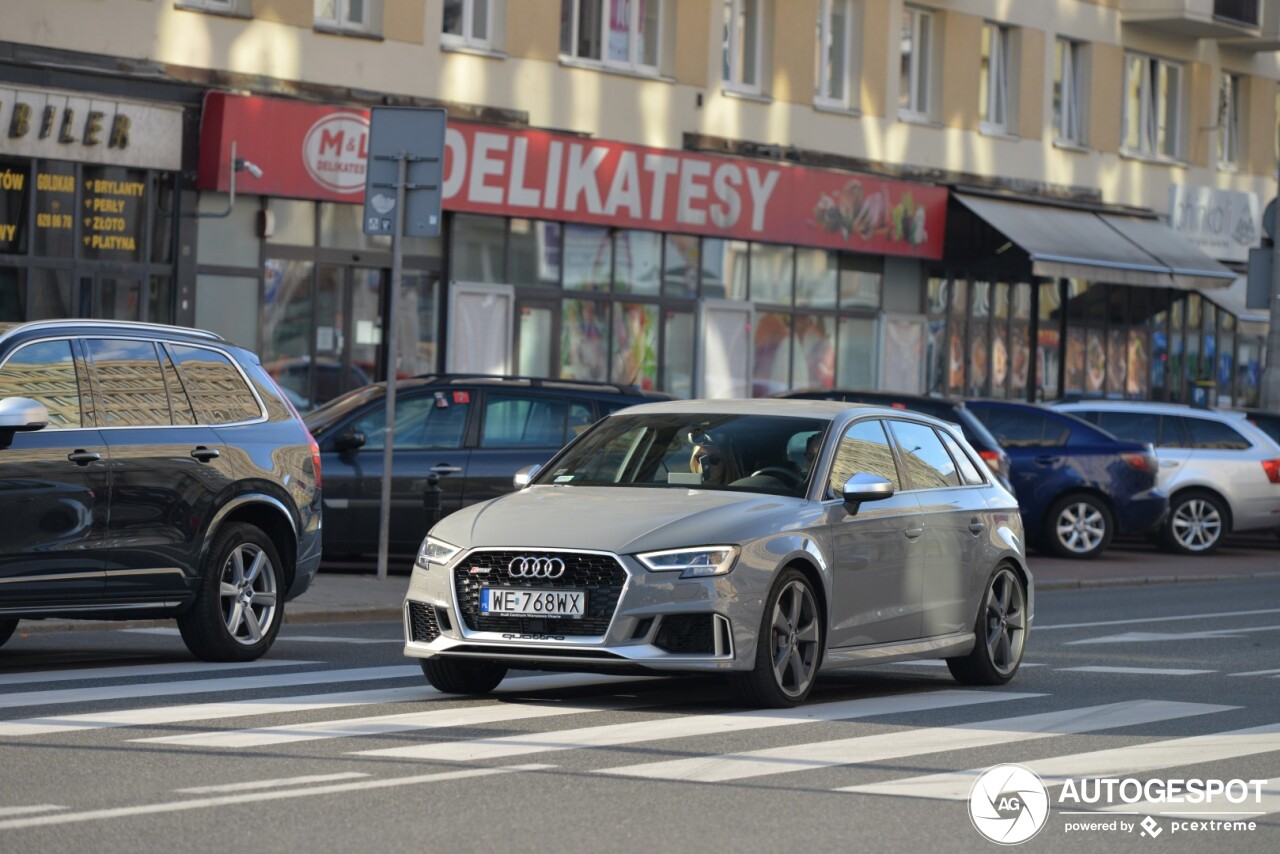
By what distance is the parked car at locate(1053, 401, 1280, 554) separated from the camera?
2798cm

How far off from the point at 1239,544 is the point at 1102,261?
7734mm

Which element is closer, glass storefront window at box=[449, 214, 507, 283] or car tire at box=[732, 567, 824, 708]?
car tire at box=[732, 567, 824, 708]

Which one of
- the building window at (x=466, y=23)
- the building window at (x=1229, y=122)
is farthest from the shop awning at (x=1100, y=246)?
the building window at (x=466, y=23)

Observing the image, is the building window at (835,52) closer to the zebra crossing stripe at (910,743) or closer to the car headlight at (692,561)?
the zebra crossing stripe at (910,743)

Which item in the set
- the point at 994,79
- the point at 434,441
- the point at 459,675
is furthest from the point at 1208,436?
the point at 459,675

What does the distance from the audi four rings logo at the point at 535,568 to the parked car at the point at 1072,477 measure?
16223 mm

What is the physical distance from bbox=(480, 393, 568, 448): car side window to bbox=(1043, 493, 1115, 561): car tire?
814cm

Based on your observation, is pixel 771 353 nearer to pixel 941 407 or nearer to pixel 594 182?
pixel 594 182

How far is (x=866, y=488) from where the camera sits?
11117 millimetres

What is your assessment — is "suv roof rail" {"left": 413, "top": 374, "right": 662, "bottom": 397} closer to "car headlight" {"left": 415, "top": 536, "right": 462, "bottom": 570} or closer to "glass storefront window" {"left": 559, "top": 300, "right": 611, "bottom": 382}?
"car headlight" {"left": 415, "top": 536, "right": 462, "bottom": 570}

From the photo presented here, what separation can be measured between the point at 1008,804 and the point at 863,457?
12.5ft

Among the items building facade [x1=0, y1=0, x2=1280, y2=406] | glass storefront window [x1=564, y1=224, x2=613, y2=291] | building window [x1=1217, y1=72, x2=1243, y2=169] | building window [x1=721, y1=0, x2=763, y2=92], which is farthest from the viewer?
building window [x1=1217, y1=72, x2=1243, y2=169]

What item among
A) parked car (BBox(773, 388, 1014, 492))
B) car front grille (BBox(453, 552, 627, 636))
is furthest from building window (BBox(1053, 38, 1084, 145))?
car front grille (BBox(453, 552, 627, 636))

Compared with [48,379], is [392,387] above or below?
above
